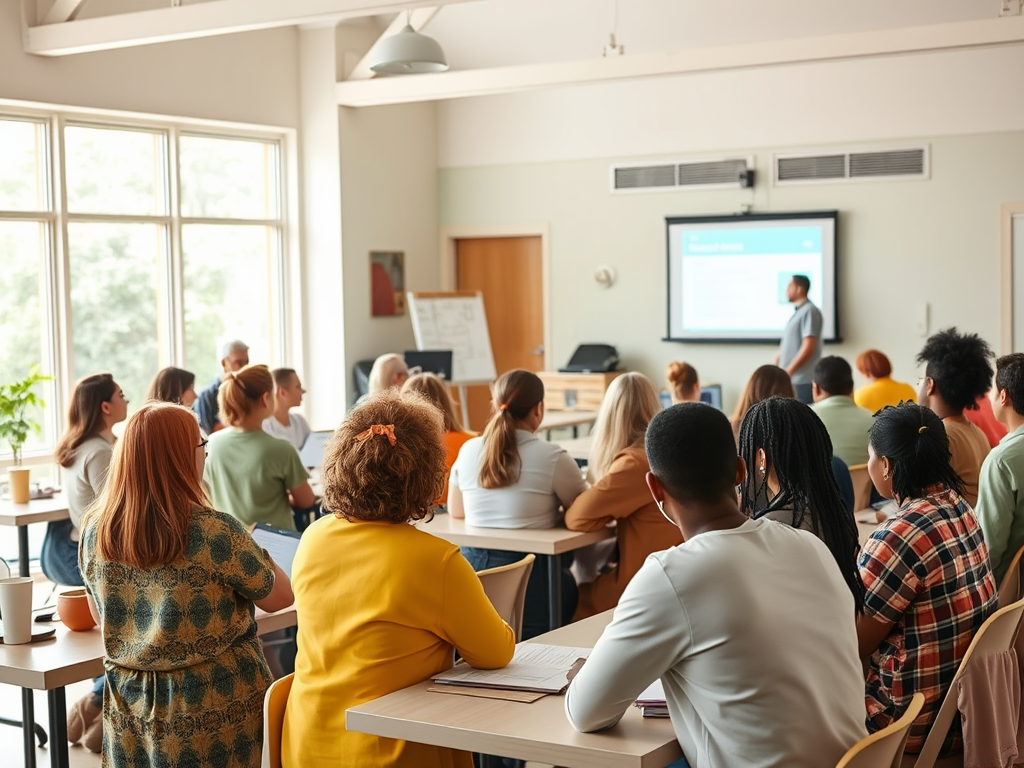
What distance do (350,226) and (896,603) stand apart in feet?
25.4

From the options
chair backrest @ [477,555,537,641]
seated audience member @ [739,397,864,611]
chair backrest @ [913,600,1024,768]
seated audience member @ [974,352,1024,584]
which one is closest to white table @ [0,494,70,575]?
chair backrest @ [477,555,537,641]

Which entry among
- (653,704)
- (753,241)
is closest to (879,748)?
(653,704)

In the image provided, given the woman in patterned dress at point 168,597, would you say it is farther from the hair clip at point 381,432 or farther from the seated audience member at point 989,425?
the seated audience member at point 989,425

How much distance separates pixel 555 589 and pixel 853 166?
578 cm

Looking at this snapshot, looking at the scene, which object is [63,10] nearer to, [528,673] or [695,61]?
[695,61]

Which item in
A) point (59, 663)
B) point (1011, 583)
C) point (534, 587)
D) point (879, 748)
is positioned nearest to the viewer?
point (879, 748)

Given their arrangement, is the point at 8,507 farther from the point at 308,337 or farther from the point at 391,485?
the point at 308,337

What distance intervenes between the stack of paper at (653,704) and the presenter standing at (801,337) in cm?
624

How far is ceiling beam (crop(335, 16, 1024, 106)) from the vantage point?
7.17 m

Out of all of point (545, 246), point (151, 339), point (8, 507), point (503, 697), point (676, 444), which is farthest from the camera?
point (545, 246)

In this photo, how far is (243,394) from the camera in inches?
180

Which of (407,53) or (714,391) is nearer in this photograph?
(407,53)

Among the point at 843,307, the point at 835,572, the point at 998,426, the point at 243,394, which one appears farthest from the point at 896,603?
the point at 843,307

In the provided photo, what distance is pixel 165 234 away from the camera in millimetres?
8867
